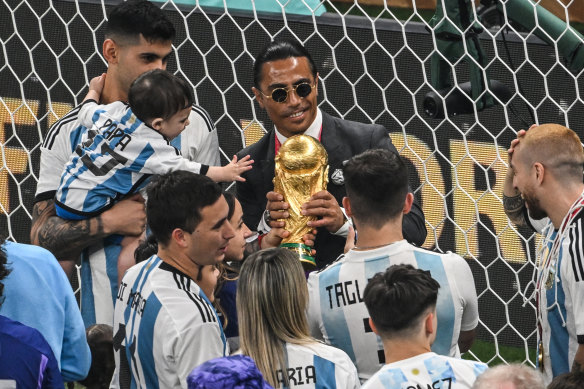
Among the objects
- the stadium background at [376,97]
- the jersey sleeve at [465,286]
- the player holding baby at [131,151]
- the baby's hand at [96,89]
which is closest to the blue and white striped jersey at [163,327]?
the jersey sleeve at [465,286]

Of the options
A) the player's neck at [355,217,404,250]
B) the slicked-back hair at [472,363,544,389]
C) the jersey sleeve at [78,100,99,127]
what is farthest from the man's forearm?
the slicked-back hair at [472,363,544,389]

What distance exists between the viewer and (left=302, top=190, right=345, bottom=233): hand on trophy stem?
11.9 ft

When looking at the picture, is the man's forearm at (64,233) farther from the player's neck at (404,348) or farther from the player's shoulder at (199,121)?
the player's neck at (404,348)

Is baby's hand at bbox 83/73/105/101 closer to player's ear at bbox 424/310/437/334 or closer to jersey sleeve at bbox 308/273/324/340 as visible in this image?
jersey sleeve at bbox 308/273/324/340

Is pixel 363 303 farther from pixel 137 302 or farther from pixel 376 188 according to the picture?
pixel 137 302

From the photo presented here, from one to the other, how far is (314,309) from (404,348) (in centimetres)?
46

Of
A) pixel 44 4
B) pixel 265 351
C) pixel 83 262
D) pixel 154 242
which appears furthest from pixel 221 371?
pixel 44 4

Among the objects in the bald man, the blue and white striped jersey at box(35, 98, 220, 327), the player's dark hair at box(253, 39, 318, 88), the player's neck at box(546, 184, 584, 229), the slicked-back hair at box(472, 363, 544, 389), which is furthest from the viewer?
the blue and white striped jersey at box(35, 98, 220, 327)

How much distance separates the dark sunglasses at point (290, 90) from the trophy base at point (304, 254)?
57 centimetres

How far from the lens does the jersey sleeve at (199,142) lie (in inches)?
164

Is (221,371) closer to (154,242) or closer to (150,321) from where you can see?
(150,321)

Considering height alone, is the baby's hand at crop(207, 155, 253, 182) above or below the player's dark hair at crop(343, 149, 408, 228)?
above

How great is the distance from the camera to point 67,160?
4145 mm

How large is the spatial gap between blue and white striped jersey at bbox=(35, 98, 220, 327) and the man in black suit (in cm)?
22
